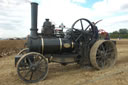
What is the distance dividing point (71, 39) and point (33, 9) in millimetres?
1761

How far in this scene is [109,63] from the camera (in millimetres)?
5590

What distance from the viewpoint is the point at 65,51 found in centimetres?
502

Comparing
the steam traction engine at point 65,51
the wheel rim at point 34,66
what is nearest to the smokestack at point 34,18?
the steam traction engine at point 65,51

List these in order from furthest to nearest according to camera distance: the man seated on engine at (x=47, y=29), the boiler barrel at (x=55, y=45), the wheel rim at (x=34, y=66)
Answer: the man seated on engine at (x=47, y=29) < the boiler barrel at (x=55, y=45) < the wheel rim at (x=34, y=66)

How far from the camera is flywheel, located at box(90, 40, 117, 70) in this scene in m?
5.04

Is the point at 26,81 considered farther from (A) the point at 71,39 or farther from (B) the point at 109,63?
(B) the point at 109,63

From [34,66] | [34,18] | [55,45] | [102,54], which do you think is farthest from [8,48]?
[102,54]

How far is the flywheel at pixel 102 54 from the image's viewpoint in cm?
504

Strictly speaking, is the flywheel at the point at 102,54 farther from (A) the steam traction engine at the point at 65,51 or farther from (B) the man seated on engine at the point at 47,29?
(B) the man seated on engine at the point at 47,29

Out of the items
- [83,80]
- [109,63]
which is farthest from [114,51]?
[83,80]

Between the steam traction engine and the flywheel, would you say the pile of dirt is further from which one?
the flywheel

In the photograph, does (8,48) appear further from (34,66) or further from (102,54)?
(102,54)

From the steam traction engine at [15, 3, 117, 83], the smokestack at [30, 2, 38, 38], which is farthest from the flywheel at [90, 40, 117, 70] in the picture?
the smokestack at [30, 2, 38, 38]

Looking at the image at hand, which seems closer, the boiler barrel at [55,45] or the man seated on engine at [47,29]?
the boiler barrel at [55,45]
